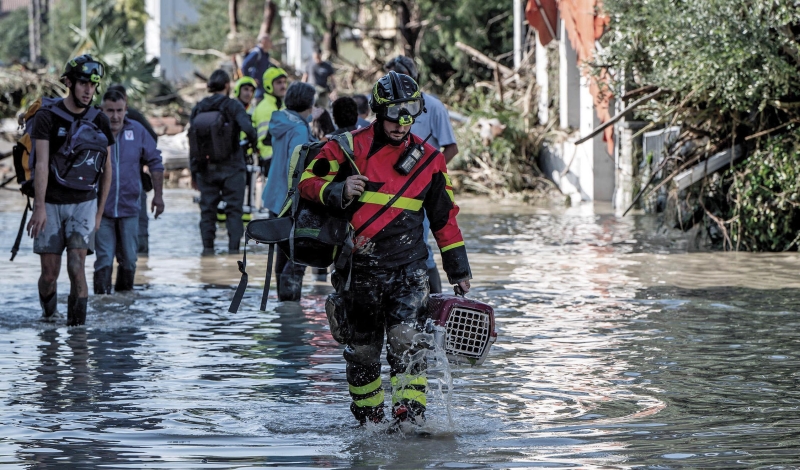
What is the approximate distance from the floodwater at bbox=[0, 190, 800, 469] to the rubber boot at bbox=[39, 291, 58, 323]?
4.9 inches

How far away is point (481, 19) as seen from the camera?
29625 millimetres

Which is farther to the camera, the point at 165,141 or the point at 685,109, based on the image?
the point at 165,141

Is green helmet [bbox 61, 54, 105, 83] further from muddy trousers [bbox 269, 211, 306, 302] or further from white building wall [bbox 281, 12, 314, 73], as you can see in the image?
white building wall [bbox 281, 12, 314, 73]

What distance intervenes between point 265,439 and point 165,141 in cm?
2155

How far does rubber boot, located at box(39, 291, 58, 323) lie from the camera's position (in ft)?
32.9

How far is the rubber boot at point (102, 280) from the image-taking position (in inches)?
449

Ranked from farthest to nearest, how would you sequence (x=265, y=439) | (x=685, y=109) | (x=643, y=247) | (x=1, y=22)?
(x=1, y=22) → (x=643, y=247) → (x=685, y=109) → (x=265, y=439)

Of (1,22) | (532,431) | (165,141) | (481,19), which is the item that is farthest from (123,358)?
(1,22)

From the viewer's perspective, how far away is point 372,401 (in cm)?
666

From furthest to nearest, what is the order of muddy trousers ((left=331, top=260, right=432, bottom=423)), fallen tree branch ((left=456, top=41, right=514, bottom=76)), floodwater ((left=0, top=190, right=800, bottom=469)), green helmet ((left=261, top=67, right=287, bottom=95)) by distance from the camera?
1. fallen tree branch ((left=456, top=41, right=514, bottom=76))
2. green helmet ((left=261, top=67, right=287, bottom=95))
3. muddy trousers ((left=331, top=260, right=432, bottom=423))
4. floodwater ((left=0, top=190, right=800, bottom=469))

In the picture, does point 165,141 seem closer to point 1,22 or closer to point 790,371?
point 790,371

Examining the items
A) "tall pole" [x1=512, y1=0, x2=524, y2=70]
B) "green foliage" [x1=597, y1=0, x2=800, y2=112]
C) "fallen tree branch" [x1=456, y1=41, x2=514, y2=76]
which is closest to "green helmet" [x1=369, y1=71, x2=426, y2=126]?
"green foliage" [x1=597, y1=0, x2=800, y2=112]

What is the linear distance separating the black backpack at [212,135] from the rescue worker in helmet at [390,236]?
7.64 metres

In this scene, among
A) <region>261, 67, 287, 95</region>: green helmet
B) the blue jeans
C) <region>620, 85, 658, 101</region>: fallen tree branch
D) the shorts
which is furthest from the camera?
<region>261, 67, 287, 95</region>: green helmet
